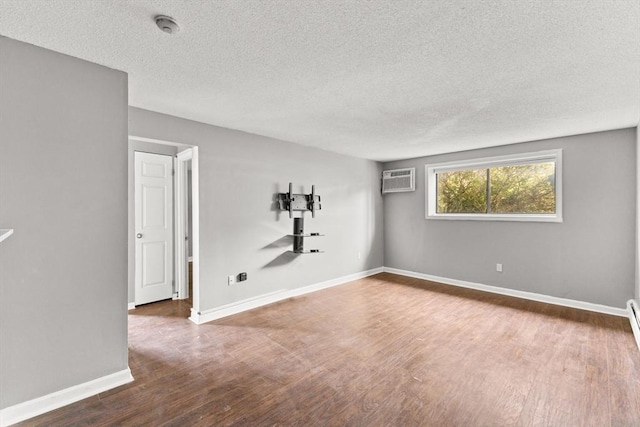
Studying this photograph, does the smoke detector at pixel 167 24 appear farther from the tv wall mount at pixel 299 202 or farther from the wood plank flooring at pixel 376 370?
the tv wall mount at pixel 299 202

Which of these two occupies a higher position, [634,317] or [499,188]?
[499,188]

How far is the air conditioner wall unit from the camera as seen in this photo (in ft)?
18.5

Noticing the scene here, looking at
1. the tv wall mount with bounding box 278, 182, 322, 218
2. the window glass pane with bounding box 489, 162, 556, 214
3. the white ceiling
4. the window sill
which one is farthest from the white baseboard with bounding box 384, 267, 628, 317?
the tv wall mount with bounding box 278, 182, 322, 218

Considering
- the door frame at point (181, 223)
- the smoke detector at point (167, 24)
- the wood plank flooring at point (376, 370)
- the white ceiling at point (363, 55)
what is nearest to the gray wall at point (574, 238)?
the wood plank flooring at point (376, 370)

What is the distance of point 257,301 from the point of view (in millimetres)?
3975

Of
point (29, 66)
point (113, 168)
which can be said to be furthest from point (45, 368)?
point (29, 66)

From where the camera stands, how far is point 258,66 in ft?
6.94

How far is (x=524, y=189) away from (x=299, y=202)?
11.2ft

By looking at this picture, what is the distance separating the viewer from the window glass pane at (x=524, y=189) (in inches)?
169

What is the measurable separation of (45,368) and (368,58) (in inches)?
116

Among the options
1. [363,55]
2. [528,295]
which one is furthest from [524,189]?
[363,55]

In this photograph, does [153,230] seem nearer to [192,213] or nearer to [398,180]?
[192,213]

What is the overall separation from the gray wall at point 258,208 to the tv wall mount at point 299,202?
0.35 ft

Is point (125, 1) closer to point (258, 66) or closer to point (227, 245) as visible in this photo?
point (258, 66)
